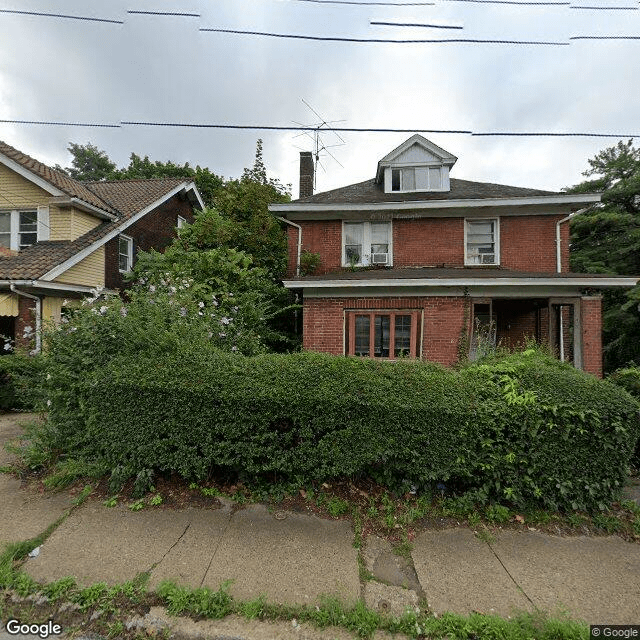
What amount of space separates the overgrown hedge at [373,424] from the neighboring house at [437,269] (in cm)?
427

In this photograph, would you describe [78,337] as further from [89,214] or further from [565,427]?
[89,214]

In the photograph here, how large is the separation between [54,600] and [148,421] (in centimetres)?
152

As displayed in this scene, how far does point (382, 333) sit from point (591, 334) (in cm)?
528

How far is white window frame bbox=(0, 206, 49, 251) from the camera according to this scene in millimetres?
10375

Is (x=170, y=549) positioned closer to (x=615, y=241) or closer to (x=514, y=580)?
(x=514, y=580)

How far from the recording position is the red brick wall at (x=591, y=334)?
8.23m

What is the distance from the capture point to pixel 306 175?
13.7 m

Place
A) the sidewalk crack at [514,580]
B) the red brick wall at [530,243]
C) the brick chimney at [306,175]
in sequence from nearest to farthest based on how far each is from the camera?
the sidewalk crack at [514,580]
the red brick wall at [530,243]
the brick chimney at [306,175]

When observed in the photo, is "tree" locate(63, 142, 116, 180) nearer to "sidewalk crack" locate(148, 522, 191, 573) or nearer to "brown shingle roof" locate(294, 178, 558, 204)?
"brown shingle roof" locate(294, 178, 558, 204)

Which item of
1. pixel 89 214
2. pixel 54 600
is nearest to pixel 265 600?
pixel 54 600

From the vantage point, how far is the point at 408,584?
2.54 meters

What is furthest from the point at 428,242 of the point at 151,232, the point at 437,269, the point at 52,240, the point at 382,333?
the point at 52,240

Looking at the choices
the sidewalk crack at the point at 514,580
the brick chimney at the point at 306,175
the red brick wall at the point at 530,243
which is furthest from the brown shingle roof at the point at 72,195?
the red brick wall at the point at 530,243

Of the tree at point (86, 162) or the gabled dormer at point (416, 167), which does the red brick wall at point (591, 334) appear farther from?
the tree at point (86, 162)
